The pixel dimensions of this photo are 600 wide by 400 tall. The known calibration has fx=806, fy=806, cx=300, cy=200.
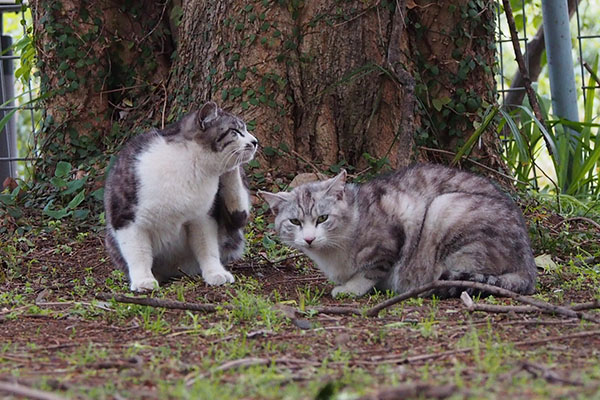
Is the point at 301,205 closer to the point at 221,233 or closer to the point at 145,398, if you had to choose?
the point at 221,233

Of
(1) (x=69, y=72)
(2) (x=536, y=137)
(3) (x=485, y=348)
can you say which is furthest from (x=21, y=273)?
(2) (x=536, y=137)

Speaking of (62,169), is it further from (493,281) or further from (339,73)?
(493,281)

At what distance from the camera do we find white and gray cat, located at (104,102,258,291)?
14.6 ft

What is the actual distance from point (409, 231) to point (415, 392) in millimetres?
2315

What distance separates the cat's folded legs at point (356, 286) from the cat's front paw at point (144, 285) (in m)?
0.98

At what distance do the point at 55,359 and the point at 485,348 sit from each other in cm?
153

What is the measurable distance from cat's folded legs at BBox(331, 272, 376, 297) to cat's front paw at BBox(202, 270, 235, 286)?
0.62 metres

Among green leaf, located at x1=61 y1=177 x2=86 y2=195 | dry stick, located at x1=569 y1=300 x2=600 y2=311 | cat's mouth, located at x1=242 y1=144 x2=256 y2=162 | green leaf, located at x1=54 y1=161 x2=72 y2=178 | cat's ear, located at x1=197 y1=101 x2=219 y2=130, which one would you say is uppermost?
cat's ear, located at x1=197 y1=101 x2=219 y2=130

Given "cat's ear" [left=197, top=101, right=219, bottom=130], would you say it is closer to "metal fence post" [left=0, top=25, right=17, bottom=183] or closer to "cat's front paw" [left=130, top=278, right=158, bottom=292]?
"cat's front paw" [left=130, top=278, right=158, bottom=292]

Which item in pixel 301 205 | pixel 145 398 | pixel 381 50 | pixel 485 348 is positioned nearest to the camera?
pixel 145 398

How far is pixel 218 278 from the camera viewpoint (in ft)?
14.9

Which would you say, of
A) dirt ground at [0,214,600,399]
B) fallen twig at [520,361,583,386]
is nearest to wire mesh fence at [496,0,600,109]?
dirt ground at [0,214,600,399]

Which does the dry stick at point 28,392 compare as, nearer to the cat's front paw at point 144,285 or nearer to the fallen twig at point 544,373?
the fallen twig at point 544,373

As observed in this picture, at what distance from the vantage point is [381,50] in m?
5.99
